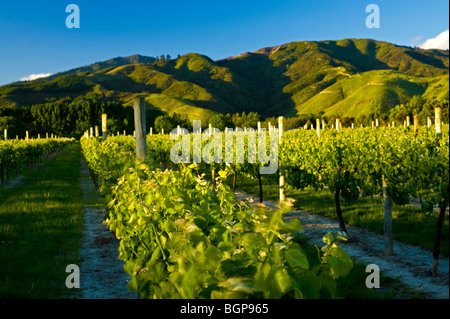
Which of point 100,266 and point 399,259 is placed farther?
point 399,259

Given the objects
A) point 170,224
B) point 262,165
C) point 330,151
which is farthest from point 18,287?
point 262,165

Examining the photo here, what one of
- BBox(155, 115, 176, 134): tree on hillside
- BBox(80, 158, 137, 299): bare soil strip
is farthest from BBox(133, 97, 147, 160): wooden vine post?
BBox(155, 115, 176, 134): tree on hillside

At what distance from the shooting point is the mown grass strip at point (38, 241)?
509 cm

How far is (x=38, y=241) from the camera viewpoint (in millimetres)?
7238

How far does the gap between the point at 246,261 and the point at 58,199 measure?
1147 centimetres

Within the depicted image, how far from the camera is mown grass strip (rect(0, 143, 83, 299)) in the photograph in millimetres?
5086

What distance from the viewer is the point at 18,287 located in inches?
198

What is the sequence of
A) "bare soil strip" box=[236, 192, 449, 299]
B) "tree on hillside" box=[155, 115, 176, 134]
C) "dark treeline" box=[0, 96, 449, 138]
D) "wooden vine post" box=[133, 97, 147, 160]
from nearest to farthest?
"bare soil strip" box=[236, 192, 449, 299] < "wooden vine post" box=[133, 97, 147, 160] < "tree on hillside" box=[155, 115, 176, 134] < "dark treeline" box=[0, 96, 449, 138]

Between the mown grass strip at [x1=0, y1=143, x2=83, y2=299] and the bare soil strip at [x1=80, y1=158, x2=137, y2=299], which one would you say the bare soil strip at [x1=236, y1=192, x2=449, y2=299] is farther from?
the mown grass strip at [x1=0, y1=143, x2=83, y2=299]

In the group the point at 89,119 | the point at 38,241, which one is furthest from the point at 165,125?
the point at 38,241

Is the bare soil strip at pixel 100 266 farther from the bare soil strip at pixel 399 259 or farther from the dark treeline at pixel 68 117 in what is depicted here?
the dark treeline at pixel 68 117

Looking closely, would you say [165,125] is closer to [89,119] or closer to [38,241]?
[89,119]

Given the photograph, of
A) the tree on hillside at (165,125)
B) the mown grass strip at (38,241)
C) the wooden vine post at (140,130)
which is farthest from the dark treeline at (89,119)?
the wooden vine post at (140,130)
